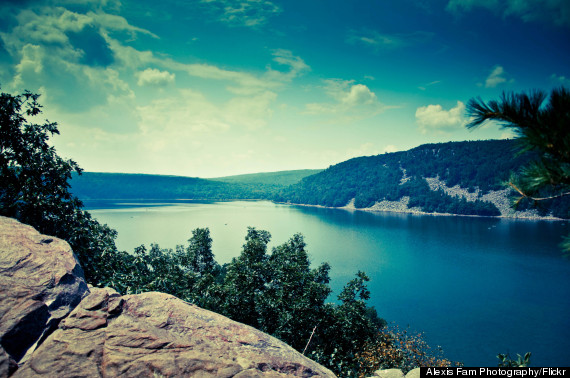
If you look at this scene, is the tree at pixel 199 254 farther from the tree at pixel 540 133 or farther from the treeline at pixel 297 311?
the tree at pixel 540 133

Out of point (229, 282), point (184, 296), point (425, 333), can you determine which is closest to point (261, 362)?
point (184, 296)

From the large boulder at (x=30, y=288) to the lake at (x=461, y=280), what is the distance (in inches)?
1559

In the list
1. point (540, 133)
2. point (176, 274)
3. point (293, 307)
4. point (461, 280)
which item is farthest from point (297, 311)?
point (461, 280)

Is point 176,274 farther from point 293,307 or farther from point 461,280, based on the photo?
point 461,280

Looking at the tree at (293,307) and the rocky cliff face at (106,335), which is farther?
the tree at (293,307)

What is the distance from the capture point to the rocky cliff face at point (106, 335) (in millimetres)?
4867

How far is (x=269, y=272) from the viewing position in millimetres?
21516

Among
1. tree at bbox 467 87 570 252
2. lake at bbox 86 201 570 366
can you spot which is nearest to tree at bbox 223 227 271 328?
tree at bbox 467 87 570 252

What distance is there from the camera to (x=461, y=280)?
58.1 m

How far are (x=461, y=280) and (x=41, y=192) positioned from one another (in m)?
69.5

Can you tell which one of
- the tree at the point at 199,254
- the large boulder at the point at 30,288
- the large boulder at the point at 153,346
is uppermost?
the large boulder at the point at 30,288

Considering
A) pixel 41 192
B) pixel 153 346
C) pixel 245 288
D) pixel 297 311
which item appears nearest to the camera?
pixel 153 346

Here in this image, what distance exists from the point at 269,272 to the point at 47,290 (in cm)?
1622

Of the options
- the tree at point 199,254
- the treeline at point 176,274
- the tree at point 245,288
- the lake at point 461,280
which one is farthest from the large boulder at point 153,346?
the lake at point 461,280
